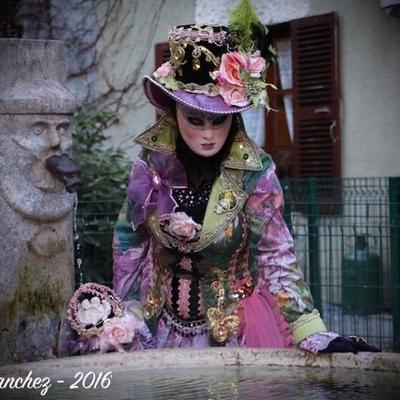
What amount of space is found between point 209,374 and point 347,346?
14.9 inches

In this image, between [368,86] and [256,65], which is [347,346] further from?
[368,86]

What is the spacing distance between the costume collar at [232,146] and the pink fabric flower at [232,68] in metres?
0.17

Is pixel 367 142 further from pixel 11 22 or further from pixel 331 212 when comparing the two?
pixel 11 22

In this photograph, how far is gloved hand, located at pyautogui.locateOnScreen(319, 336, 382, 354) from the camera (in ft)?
9.73

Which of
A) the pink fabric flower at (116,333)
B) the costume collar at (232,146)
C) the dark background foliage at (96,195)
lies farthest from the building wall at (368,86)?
the pink fabric flower at (116,333)

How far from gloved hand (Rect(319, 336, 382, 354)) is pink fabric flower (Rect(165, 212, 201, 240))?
671 millimetres

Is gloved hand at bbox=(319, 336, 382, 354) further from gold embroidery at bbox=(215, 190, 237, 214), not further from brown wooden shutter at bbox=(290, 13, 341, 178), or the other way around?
brown wooden shutter at bbox=(290, 13, 341, 178)

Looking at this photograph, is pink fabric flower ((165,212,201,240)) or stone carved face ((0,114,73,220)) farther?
stone carved face ((0,114,73,220))

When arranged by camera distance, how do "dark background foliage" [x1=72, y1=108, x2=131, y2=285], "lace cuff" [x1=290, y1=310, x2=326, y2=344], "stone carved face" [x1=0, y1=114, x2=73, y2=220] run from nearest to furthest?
"lace cuff" [x1=290, y1=310, x2=326, y2=344]
"stone carved face" [x1=0, y1=114, x2=73, y2=220]
"dark background foliage" [x1=72, y1=108, x2=131, y2=285]

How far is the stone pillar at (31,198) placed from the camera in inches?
148

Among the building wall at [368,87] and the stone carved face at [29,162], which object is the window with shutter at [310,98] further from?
the stone carved face at [29,162]

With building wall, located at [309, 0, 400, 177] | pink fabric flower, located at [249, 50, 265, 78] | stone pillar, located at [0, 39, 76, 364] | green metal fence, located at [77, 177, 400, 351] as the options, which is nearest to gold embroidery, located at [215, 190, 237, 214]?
pink fabric flower, located at [249, 50, 265, 78]

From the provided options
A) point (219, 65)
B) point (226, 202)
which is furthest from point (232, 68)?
point (226, 202)

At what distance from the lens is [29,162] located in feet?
12.3
